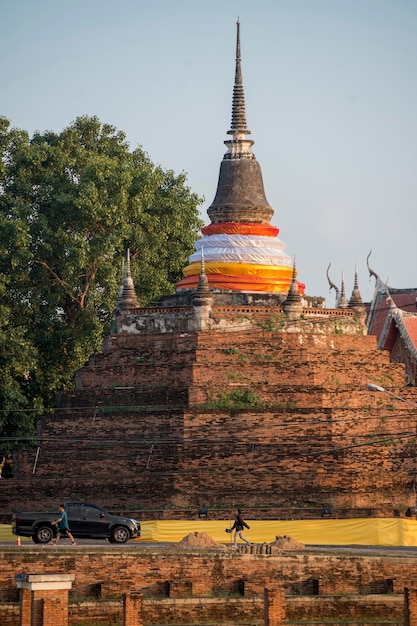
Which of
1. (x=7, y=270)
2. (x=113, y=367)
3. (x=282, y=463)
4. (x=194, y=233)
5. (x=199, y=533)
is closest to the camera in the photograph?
(x=199, y=533)

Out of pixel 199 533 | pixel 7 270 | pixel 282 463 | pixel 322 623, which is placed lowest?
pixel 322 623

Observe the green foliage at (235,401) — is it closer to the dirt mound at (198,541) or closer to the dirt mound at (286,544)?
the dirt mound at (198,541)

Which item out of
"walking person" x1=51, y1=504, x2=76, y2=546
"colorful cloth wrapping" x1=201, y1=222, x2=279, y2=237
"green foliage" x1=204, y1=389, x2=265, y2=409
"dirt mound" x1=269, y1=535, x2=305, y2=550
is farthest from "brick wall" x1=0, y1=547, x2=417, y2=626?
"colorful cloth wrapping" x1=201, y1=222, x2=279, y2=237

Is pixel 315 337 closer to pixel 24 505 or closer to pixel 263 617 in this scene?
pixel 24 505

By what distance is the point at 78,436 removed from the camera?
70.4 metres

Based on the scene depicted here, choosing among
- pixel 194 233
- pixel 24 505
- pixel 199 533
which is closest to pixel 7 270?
pixel 194 233

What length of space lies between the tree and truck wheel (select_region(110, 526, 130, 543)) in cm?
2218

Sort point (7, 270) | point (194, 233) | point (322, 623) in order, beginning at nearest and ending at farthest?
point (322, 623) < point (7, 270) < point (194, 233)

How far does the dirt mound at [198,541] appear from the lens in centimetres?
5838

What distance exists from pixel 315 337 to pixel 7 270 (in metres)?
17.8

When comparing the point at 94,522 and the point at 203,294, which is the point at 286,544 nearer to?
the point at 94,522

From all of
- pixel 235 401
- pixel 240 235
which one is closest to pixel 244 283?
pixel 240 235

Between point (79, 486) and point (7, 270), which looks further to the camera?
point (7, 270)

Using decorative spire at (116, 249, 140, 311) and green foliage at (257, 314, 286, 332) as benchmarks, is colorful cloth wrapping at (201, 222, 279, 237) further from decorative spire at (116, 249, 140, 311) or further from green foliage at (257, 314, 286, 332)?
green foliage at (257, 314, 286, 332)
